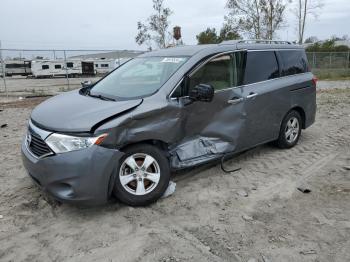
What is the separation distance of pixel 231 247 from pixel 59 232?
1.65 meters

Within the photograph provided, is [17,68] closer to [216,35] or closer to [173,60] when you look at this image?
[216,35]

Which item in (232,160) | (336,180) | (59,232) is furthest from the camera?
(232,160)

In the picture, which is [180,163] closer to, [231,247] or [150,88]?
[150,88]

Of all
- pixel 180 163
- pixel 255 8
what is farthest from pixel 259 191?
pixel 255 8

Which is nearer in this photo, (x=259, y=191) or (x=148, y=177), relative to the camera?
(x=148, y=177)

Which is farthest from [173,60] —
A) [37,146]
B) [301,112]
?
[301,112]

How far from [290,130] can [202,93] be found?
2461 millimetres

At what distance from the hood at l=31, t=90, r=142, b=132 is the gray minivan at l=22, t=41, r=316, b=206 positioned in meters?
0.01

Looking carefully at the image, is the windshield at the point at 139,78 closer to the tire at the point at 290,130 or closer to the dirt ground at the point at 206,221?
the dirt ground at the point at 206,221

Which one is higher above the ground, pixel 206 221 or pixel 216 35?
pixel 216 35

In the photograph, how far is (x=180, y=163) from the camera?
4.34 m

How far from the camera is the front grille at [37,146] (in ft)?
11.7

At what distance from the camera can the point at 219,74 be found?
15.4 ft

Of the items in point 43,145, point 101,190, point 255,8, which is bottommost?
point 101,190
